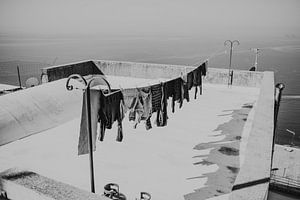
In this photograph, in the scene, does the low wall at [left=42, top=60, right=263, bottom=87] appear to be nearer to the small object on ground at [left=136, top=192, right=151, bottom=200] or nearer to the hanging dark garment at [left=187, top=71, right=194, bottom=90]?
the hanging dark garment at [left=187, top=71, right=194, bottom=90]

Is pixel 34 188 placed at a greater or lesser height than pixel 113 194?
greater

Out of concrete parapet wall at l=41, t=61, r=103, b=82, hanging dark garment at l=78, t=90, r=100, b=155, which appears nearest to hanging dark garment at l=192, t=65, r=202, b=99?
hanging dark garment at l=78, t=90, r=100, b=155

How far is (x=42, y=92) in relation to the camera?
33.1ft

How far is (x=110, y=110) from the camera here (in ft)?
23.4

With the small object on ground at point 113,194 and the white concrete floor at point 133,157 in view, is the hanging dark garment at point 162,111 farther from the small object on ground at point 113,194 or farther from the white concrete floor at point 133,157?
the small object on ground at point 113,194

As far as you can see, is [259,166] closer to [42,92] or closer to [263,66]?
[42,92]

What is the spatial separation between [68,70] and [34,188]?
45.0ft

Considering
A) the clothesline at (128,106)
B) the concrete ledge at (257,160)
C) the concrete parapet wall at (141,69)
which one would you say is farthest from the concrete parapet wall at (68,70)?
the concrete ledge at (257,160)

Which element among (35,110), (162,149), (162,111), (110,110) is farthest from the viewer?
(35,110)

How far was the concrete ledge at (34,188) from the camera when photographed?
3.30 metres

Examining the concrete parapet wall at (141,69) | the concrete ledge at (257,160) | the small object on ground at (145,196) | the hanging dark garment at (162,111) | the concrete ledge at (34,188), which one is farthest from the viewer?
the concrete parapet wall at (141,69)

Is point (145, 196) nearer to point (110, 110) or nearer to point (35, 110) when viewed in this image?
point (110, 110)

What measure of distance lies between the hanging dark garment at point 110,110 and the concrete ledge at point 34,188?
323cm

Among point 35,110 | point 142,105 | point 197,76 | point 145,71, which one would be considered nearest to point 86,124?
point 142,105
